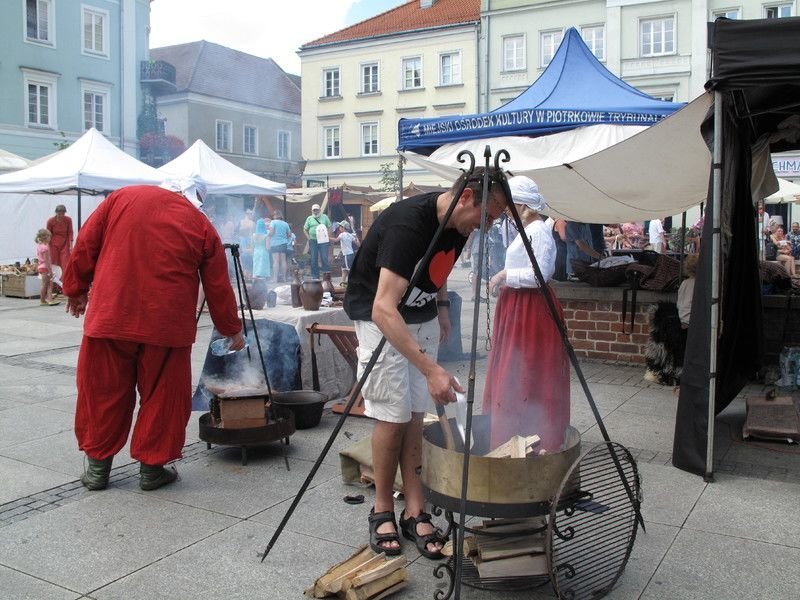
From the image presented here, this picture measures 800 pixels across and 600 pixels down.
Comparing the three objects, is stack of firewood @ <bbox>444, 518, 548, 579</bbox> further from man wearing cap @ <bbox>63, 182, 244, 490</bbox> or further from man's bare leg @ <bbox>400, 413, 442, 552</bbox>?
man wearing cap @ <bbox>63, 182, 244, 490</bbox>

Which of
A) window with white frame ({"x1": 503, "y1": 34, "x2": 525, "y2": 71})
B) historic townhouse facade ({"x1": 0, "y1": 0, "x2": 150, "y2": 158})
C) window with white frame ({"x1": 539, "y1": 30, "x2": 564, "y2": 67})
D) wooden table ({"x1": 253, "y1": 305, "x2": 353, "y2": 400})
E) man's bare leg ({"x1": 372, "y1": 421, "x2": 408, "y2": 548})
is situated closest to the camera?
man's bare leg ({"x1": 372, "y1": 421, "x2": 408, "y2": 548})

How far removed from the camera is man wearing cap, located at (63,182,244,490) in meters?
3.74

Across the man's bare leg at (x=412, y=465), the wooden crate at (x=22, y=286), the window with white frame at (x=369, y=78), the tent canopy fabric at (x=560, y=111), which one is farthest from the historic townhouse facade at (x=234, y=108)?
the man's bare leg at (x=412, y=465)

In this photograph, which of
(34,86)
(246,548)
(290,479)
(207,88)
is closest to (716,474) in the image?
(290,479)

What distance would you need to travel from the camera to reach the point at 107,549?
3184 mm

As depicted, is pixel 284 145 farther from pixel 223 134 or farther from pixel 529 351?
pixel 529 351

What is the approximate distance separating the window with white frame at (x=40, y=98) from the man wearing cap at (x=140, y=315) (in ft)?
84.6

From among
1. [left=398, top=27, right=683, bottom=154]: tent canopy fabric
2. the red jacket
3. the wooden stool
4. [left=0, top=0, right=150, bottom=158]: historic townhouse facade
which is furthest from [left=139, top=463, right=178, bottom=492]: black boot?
[left=0, top=0, right=150, bottom=158]: historic townhouse facade

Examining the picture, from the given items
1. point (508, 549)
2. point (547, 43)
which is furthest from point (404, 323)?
point (547, 43)

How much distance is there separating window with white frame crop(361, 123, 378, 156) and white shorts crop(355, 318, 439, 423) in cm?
3488

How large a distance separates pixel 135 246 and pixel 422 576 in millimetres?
2133

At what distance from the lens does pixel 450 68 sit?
3519 centimetres

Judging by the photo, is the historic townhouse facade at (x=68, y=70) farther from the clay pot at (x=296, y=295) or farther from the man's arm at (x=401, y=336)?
the man's arm at (x=401, y=336)

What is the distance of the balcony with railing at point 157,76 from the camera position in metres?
29.5
